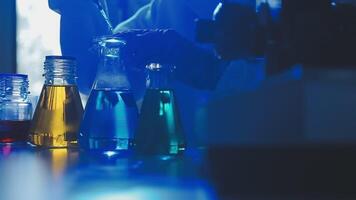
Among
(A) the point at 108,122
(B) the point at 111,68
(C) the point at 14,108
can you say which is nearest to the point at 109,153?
(A) the point at 108,122

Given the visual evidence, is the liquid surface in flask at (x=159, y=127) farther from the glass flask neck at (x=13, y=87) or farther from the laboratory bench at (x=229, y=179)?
the glass flask neck at (x=13, y=87)

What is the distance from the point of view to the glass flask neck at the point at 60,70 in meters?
0.91

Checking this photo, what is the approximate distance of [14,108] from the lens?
1.00m

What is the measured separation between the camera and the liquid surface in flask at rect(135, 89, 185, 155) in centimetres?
80

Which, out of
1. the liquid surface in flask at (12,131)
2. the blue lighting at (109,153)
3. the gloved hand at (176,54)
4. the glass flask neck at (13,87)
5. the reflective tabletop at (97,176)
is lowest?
the reflective tabletop at (97,176)

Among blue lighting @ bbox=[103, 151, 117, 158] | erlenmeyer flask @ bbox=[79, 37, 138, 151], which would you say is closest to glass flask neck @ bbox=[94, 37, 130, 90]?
erlenmeyer flask @ bbox=[79, 37, 138, 151]

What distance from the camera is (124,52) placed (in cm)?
95

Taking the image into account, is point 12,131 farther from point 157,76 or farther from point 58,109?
point 157,76

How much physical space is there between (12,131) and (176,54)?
0.34 meters

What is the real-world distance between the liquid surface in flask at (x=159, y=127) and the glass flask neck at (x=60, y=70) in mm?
172

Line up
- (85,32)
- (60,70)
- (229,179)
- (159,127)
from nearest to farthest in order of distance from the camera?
1. (229,179)
2. (159,127)
3. (60,70)
4. (85,32)

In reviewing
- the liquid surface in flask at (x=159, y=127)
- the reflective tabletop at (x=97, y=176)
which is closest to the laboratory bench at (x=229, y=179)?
the reflective tabletop at (x=97, y=176)

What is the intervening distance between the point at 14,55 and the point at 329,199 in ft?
2.66

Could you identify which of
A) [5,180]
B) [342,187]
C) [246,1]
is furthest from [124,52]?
[342,187]
